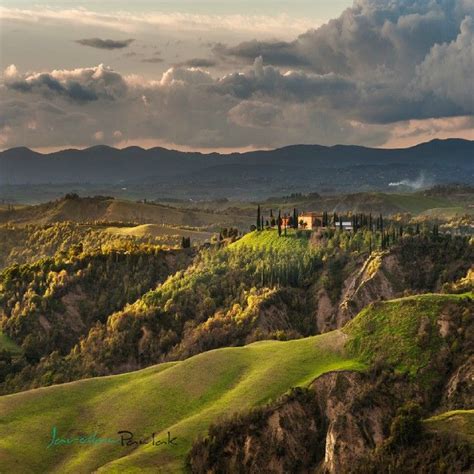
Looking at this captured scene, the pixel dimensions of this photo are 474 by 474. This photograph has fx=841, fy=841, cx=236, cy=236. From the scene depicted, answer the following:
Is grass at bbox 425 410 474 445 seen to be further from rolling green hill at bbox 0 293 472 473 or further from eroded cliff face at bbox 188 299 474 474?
rolling green hill at bbox 0 293 472 473

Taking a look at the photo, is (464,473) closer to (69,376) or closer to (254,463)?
(254,463)

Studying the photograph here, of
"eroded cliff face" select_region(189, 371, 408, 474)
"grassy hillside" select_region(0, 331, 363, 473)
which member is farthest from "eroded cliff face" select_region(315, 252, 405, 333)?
"eroded cliff face" select_region(189, 371, 408, 474)

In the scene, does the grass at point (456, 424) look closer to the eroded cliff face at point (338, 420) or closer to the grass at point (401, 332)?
the eroded cliff face at point (338, 420)

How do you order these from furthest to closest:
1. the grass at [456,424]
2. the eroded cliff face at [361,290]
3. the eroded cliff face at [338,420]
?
the eroded cliff face at [361,290]
the eroded cliff face at [338,420]
the grass at [456,424]

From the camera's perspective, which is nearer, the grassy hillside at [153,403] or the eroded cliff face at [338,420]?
the eroded cliff face at [338,420]

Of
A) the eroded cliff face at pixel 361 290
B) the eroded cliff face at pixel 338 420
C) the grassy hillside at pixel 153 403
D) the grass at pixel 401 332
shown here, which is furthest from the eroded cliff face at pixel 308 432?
the eroded cliff face at pixel 361 290

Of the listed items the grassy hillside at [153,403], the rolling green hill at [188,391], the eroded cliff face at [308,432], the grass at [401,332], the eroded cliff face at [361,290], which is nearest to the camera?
the eroded cliff face at [308,432]

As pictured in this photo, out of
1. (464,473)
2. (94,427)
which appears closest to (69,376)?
(94,427)
